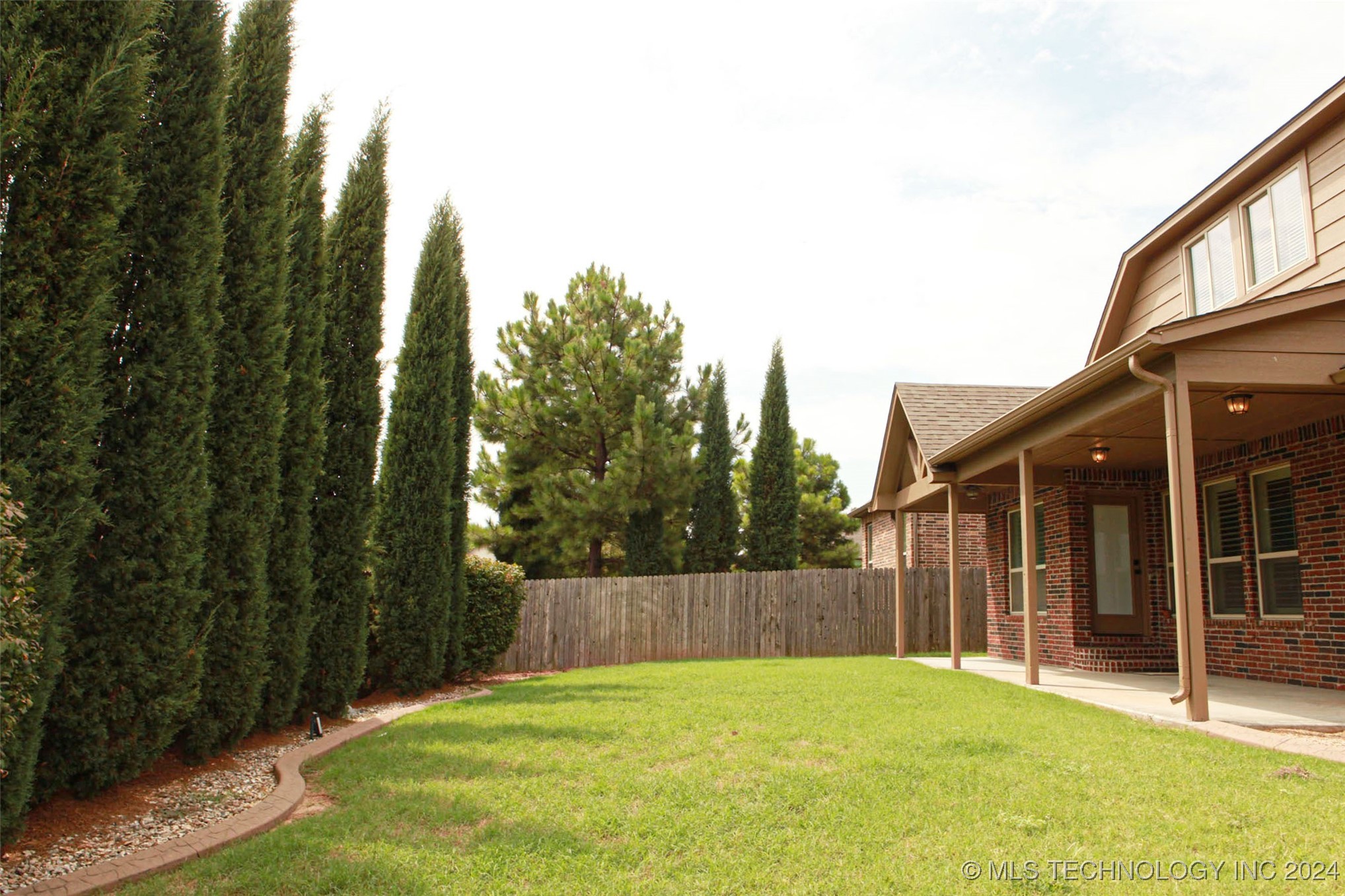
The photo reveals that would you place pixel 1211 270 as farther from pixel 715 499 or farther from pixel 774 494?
pixel 715 499

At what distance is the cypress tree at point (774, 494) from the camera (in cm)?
2344

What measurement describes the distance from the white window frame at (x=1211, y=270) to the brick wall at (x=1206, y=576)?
1766mm

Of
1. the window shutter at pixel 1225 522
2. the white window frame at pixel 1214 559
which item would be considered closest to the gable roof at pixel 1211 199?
the white window frame at pixel 1214 559

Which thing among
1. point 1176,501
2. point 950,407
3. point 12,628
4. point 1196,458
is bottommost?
point 12,628

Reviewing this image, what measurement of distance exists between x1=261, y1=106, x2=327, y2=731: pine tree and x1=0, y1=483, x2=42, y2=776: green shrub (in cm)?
304

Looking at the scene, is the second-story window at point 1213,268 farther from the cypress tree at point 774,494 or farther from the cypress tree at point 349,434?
the cypress tree at point 774,494

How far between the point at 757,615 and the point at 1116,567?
273 inches

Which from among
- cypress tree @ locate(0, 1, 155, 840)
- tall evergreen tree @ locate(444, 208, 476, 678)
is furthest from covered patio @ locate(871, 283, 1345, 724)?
cypress tree @ locate(0, 1, 155, 840)

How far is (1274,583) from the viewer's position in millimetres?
8781

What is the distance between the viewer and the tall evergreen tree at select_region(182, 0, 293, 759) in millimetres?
5547

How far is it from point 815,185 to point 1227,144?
5340mm

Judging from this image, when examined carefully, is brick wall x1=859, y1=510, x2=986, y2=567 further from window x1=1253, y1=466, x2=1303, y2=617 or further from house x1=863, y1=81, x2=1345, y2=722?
window x1=1253, y1=466, x2=1303, y2=617

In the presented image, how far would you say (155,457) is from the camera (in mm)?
4574

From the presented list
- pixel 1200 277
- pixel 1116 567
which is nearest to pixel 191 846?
pixel 1116 567
